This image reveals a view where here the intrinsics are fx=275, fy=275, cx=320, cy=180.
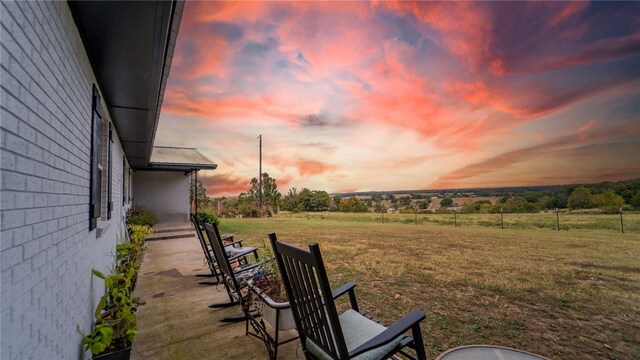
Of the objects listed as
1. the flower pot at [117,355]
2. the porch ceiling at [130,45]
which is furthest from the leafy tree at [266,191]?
the flower pot at [117,355]

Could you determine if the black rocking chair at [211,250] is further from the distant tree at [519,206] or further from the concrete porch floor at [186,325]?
the distant tree at [519,206]

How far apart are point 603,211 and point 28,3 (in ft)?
96.0

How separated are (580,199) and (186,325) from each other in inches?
1176

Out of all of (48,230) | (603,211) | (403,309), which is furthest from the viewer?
(603,211)

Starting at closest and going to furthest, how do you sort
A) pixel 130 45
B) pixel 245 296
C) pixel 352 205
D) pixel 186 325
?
1. pixel 130 45
2. pixel 245 296
3. pixel 186 325
4. pixel 352 205

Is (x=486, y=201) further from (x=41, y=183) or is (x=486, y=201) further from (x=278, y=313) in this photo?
(x=41, y=183)

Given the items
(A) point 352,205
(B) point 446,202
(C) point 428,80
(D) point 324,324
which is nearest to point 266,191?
(A) point 352,205

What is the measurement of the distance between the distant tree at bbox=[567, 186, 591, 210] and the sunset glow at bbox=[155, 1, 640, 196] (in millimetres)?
4692

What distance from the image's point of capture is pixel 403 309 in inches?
A: 152

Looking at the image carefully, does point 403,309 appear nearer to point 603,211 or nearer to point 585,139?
point 585,139

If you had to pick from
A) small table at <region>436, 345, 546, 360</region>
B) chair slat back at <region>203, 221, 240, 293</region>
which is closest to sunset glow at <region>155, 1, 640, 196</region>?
chair slat back at <region>203, 221, 240, 293</region>

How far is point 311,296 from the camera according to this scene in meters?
1.54

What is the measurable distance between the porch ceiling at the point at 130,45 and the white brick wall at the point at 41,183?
0.13 m

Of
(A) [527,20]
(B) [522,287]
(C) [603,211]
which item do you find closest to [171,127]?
(B) [522,287]
